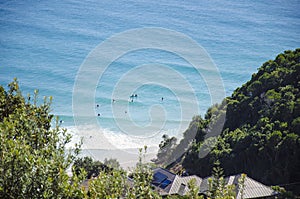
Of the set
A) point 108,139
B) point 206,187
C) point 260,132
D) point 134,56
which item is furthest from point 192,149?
point 134,56

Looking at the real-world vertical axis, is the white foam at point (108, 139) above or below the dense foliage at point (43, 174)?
above

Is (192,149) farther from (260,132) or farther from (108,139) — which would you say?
(108,139)

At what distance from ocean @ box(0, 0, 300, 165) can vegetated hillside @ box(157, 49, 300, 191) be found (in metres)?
5.28

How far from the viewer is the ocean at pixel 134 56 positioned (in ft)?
101

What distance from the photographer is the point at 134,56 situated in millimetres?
44250

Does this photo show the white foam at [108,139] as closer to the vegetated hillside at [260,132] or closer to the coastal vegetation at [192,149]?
the coastal vegetation at [192,149]

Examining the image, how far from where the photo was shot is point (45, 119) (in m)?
9.13

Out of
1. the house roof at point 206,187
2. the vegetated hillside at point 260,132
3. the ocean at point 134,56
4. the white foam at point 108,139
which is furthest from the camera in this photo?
the ocean at point 134,56

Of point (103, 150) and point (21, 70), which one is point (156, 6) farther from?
point (103, 150)

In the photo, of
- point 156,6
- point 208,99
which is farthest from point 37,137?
point 156,6

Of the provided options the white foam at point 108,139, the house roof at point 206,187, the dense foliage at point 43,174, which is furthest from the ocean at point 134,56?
the dense foliage at point 43,174

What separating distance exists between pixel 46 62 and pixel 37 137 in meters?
34.6

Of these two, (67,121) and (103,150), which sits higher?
(67,121)

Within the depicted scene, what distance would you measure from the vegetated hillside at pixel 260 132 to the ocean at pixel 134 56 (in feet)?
17.3
